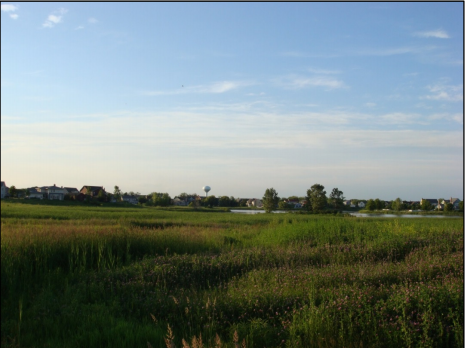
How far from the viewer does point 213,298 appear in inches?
277

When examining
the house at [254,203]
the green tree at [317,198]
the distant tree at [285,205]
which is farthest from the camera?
the house at [254,203]

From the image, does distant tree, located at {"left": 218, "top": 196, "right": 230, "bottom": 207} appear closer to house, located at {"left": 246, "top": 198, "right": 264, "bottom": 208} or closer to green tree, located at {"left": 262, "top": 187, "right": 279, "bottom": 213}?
house, located at {"left": 246, "top": 198, "right": 264, "bottom": 208}

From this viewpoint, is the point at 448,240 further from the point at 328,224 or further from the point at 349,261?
the point at 328,224

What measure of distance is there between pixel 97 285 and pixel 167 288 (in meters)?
1.47

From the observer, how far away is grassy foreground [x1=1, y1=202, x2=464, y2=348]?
5.34 metres

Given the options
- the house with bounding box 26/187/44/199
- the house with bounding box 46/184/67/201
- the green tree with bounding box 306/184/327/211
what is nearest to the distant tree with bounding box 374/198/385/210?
the green tree with bounding box 306/184/327/211

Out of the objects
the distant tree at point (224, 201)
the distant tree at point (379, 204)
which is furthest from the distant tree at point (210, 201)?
the distant tree at point (379, 204)

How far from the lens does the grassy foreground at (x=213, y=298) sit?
534 centimetres

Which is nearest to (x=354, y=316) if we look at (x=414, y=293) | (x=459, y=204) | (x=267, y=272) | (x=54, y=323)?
(x=414, y=293)

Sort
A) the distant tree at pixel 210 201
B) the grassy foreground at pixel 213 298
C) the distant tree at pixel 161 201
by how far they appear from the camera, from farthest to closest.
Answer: the distant tree at pixel 161 201 → the distant tree at pixel 210 201 → the grassy foreground at pixel 213 298

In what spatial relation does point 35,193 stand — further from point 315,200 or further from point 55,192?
point 315,200

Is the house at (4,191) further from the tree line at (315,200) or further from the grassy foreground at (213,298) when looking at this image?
the tree line at (315,200)

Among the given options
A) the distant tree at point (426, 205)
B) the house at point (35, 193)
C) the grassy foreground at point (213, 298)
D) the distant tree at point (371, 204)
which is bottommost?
the grassy foreground at point (213, 298)

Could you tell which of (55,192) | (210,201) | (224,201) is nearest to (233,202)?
(224,201)
